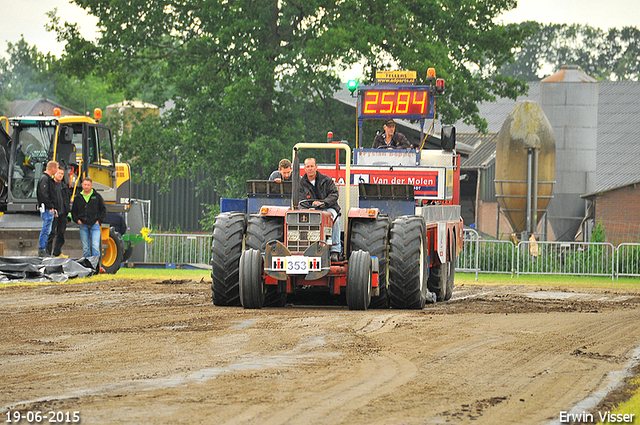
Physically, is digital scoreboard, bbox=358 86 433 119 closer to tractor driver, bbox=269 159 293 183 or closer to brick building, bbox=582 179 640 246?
tractor driver, bbox=269 159 293 183

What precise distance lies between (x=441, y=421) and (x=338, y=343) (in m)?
3.35

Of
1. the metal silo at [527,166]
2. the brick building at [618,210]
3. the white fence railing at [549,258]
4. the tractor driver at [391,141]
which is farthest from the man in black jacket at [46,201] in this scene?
the brick building at [618,210]

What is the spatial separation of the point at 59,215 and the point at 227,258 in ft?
24.2

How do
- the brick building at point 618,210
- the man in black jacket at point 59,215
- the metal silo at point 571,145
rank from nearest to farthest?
1. the man in black jacket at point 59,215
2. the brick building at point 618,210
3. the metal silo at point 571,145

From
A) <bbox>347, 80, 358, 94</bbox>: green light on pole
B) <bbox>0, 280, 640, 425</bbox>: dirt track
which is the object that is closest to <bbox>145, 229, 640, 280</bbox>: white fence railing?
<bbox>347, 80, 358, 94</bbox>: green light on pole

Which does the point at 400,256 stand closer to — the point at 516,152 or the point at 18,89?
the point at 516,152

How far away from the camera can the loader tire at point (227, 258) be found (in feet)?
43.5

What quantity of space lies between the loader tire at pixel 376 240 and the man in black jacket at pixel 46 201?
815 centimetres

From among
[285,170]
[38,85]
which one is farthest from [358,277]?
[38,85]

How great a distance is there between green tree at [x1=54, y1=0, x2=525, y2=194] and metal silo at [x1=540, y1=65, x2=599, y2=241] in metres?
2.19

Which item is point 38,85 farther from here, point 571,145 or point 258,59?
point 571,145

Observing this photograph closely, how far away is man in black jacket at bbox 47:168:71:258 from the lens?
19.2m

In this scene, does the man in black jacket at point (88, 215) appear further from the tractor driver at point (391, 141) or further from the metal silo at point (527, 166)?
the metal silo at point (527, 166)

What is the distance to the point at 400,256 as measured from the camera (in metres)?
13.2
